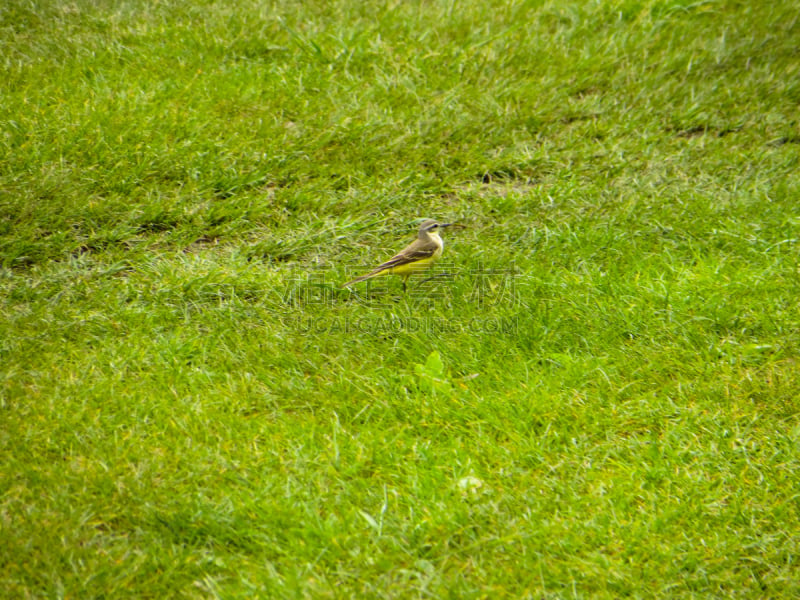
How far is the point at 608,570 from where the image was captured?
12.0ft

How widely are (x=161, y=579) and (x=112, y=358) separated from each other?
64.5 inches

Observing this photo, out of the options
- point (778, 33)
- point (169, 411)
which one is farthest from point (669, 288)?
point (778, 33)

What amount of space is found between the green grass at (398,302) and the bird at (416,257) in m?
0.14

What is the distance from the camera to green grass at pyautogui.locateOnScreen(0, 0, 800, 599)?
377 centimetres

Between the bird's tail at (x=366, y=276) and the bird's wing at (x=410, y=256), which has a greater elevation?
the bird's wing at (x=410, y=256)

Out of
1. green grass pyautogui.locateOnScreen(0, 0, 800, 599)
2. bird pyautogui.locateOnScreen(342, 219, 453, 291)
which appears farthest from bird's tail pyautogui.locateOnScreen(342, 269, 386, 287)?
green grass pyautogui.locateOnScreen(0, 0, 800, 599)

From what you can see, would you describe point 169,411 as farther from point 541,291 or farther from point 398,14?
point 398,14

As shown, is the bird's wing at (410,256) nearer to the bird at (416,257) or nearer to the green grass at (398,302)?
the bird at (416,257)

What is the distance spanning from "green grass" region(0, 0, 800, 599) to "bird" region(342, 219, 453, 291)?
14 centimetres

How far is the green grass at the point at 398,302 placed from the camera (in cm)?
377

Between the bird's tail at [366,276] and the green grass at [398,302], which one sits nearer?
the green grass at [398,302]

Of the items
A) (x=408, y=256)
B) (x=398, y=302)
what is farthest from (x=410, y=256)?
(x=398, y=302)

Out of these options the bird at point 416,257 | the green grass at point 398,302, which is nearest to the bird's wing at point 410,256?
the bird at point 416,257

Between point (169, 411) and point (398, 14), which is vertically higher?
point (398, 14)
